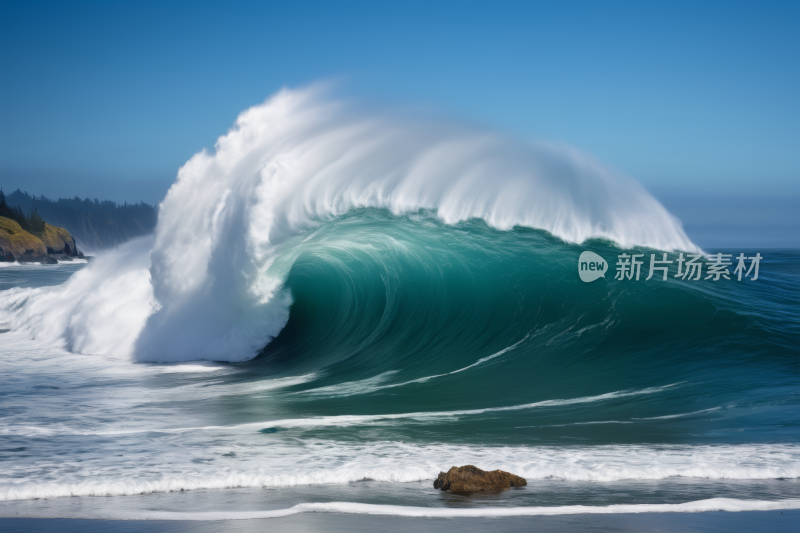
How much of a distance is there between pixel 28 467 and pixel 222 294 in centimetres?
696

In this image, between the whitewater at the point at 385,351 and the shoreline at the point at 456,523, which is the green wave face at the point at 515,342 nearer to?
the whitewater at the point at 385,351

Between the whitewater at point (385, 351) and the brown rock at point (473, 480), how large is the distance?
0.11 metres

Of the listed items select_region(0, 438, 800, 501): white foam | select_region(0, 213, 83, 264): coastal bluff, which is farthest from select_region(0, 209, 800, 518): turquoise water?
select_region(0, 213, 83, 264): coastal bluff

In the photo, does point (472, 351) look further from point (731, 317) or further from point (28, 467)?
point (28, 467)

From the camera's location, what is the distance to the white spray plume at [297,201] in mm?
11680

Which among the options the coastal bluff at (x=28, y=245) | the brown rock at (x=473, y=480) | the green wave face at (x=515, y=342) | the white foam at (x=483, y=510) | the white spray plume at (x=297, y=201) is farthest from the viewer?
the coastal bluff at (x=28, y=245)

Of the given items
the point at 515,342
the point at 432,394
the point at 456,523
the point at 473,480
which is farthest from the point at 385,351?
the point at 456,523

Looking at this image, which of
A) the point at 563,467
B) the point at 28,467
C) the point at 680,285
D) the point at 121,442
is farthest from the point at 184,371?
the point at 680,285

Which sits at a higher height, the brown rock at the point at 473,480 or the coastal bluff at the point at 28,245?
the coastal bluff at the point at 28,245

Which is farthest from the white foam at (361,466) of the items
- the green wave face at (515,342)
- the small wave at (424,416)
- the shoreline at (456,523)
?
the small wave at (424,416)

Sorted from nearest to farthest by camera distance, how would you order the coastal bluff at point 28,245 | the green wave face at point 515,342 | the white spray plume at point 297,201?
the green wave face at point 515,342
the white spray plume at point 297,201
the coastal bluff at point 28,245

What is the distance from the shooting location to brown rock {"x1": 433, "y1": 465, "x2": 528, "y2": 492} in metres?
4.33

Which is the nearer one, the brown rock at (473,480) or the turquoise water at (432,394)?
the brown rock at (473,480)

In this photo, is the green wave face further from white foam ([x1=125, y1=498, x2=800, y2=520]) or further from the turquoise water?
white foam ([x1=125, y1=498, x2=800, y2=520])
